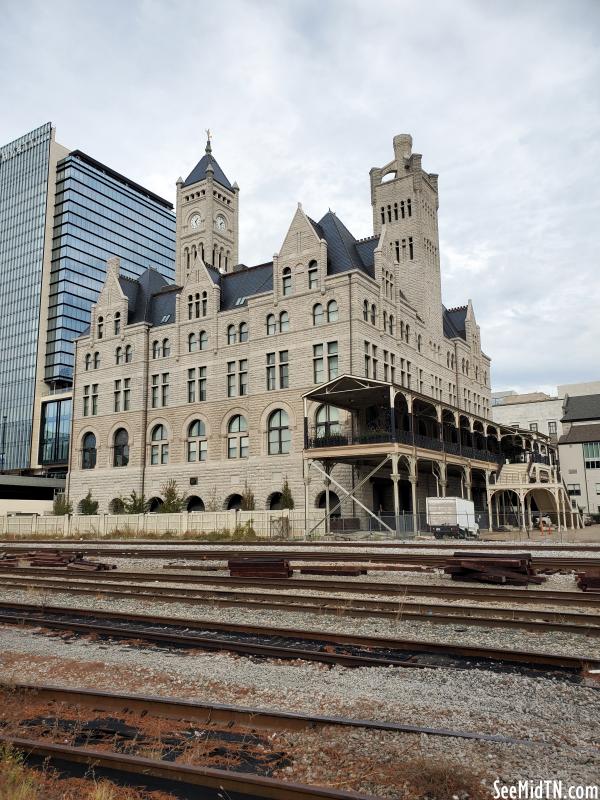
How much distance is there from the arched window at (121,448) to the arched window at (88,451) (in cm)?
309

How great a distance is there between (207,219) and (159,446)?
107 ft

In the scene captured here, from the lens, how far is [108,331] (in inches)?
2425

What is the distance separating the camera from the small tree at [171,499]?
47.1 meters

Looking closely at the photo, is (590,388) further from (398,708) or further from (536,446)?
(398,708)

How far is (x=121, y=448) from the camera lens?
191ft

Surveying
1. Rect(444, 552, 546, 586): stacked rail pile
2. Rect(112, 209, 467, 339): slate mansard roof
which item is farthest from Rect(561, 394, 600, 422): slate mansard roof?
Rect(444, 552, 546, 586): stacked rail pile

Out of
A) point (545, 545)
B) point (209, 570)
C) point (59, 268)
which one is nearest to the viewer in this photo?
point (209, 570)

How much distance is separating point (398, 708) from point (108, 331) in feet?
Answer: 193

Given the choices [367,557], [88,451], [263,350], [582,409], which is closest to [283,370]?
[263,350]

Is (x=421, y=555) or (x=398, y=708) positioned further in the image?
(x=421, y=555)

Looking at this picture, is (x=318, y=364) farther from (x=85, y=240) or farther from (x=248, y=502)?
(x=85, y=240)

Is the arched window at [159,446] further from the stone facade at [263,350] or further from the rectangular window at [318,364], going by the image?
the rectangular window at [318,364]

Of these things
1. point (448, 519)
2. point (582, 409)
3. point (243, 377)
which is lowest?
point (448, 519)

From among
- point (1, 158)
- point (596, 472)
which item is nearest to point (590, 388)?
point (596, 472)
